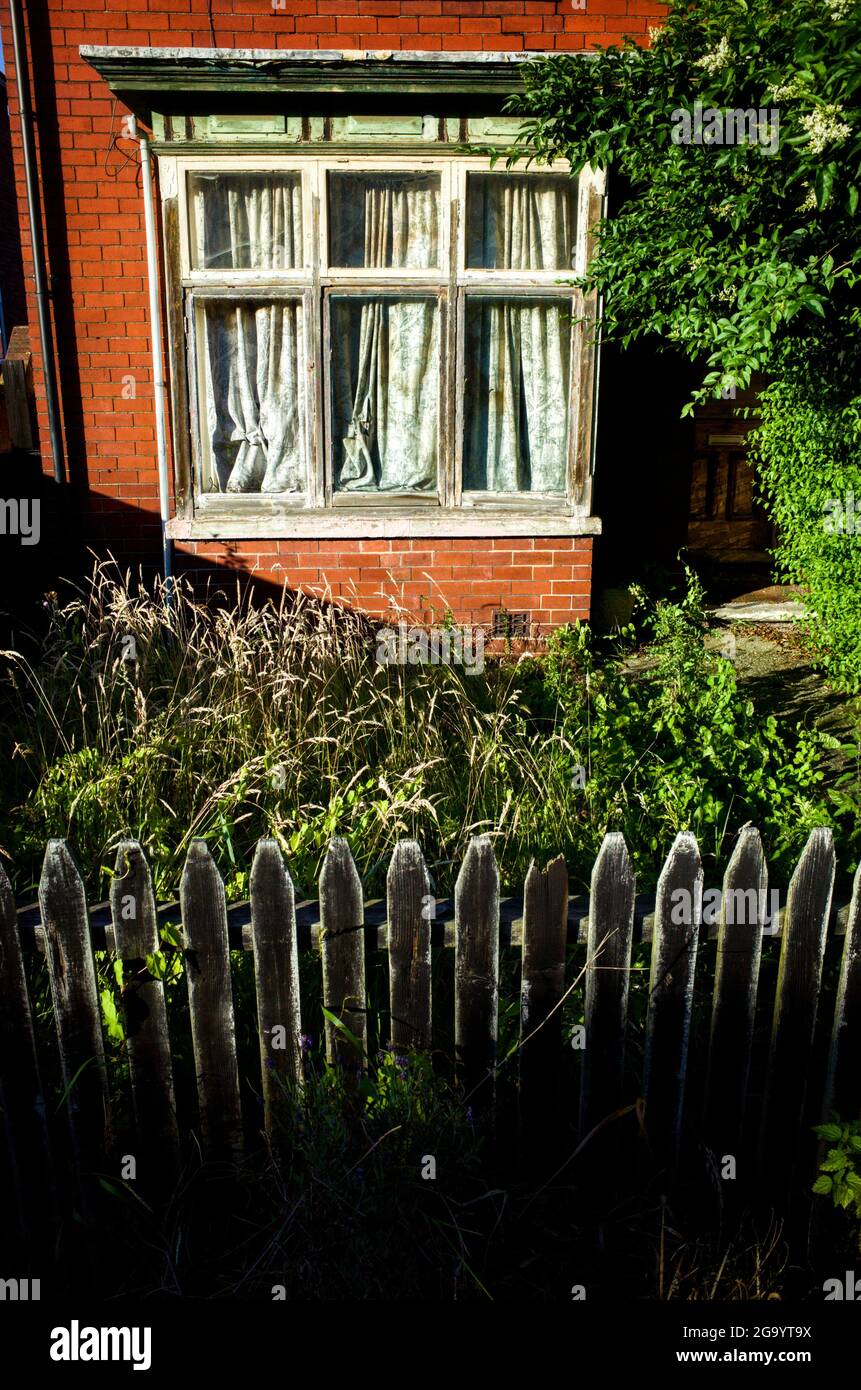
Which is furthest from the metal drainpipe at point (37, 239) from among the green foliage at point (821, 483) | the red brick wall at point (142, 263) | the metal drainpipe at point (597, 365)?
the green foliage at point (821, 483)

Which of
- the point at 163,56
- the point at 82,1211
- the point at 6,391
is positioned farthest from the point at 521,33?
the point at 82,1211

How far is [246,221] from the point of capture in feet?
20.6

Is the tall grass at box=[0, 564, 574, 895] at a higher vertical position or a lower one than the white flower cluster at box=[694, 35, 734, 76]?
lower

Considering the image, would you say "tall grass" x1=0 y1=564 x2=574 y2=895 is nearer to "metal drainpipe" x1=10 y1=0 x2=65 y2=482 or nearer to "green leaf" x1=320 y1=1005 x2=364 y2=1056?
"green leaf" x1=320 y1=1005 x2=364 y2=1056

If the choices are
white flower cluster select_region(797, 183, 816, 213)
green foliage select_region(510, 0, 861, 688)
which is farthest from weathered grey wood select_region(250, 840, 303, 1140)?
white flower cluster select_region(797, 183, 816, 213)

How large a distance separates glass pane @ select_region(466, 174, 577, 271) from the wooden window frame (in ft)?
0.22

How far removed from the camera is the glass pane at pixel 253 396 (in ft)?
21.3

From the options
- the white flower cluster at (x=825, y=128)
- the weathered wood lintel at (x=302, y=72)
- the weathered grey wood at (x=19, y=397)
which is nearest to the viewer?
the white flower cluster at (x=825, y=128)

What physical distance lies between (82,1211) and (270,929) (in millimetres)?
876

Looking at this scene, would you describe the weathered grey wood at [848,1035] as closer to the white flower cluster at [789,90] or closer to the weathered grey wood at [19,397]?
the white flower cluster at [789,90]

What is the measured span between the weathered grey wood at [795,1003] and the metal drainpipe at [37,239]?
19.0ft

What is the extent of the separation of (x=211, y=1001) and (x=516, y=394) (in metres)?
5.08

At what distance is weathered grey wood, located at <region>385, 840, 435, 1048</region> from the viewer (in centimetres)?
239
